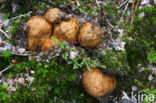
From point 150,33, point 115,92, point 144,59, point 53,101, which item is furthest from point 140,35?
point 53,101

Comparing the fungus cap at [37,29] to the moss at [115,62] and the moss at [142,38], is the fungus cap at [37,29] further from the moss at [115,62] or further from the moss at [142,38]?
the moss at [142,38]

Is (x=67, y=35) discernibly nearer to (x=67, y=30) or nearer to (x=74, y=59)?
(x=67, y=30)

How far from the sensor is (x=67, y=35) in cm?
359

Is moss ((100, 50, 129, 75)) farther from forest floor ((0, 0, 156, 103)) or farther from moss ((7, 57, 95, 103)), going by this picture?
moss ((7, 57, 95, 103))

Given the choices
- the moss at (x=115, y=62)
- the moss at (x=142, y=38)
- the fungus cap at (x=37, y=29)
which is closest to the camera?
the fungus cap at (x=37, y=29)

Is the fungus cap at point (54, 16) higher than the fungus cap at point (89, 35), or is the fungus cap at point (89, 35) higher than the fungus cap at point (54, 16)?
the fungus cap at point (54, 16)

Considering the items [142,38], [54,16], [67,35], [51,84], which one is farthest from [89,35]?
[142,38]

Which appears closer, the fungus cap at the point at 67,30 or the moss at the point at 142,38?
the fungus cap at the point at 67,30

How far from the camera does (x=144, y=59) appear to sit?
4.29 meters

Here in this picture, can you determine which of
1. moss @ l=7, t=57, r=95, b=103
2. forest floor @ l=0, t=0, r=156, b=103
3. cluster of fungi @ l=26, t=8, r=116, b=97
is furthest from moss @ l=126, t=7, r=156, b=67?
moss @ l=7, t=57, r=95, b=103

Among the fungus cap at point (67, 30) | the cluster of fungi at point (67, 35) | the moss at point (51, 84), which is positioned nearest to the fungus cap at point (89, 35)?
the cluster of fungi at point (67, 35)

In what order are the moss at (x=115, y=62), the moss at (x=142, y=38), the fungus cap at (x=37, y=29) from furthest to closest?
the moss at (x=142, y=38) → the moss at (x=115, y=62) → the fungus cap at (x=37, y=29)

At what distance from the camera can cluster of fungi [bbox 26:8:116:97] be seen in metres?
3.57

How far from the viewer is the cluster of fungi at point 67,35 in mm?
3568
